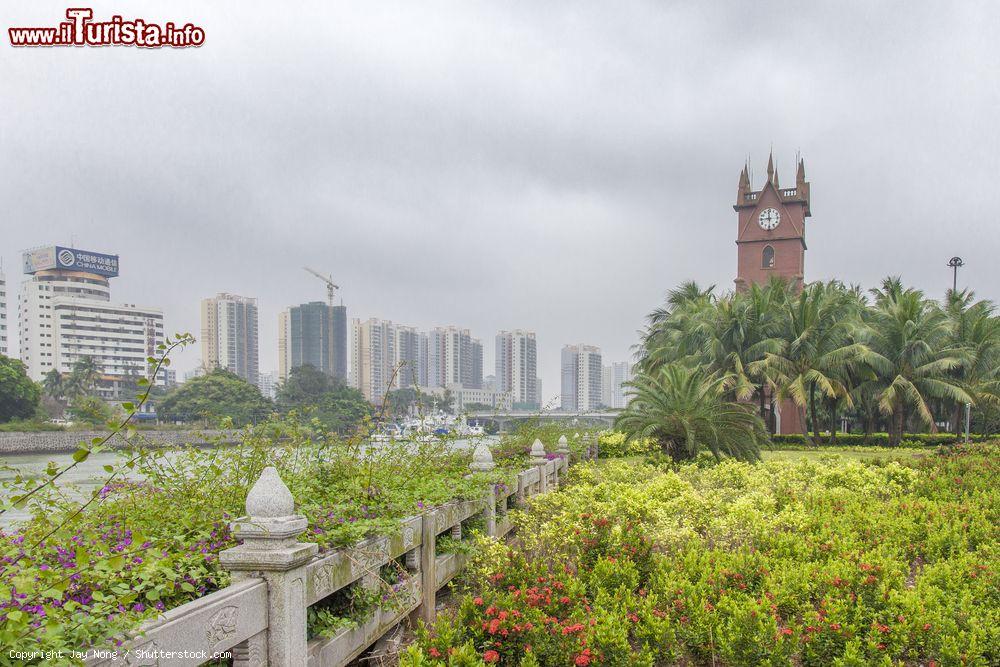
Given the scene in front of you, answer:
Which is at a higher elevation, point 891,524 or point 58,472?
point 58,472

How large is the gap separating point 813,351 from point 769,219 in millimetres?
21176

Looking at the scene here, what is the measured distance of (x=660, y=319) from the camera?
1367 inches

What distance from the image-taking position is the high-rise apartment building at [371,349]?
89231 mm

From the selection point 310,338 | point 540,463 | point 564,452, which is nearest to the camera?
point 540,463

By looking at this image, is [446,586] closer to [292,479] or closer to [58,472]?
[292,479]

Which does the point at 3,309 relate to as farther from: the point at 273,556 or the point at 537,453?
the point at 273,556

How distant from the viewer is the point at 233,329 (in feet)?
337

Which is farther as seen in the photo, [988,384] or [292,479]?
[988,384]

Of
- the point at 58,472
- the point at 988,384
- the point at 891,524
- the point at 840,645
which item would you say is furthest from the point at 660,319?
the point at 58,472

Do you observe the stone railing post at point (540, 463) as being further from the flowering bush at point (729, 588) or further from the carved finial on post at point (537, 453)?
the flowering bush at point (729, 588)

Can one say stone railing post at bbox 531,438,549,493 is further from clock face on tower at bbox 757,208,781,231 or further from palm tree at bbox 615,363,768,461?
clock face on tower at bbox 757,208,781,231

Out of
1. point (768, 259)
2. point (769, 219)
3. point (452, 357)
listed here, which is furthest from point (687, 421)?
point (452, 357)

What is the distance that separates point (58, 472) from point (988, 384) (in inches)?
1196

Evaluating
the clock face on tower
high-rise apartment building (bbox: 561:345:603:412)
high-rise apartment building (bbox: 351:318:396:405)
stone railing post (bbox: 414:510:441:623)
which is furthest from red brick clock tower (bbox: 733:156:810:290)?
high-rise apartment building (bbox: 561:345:603:412)
